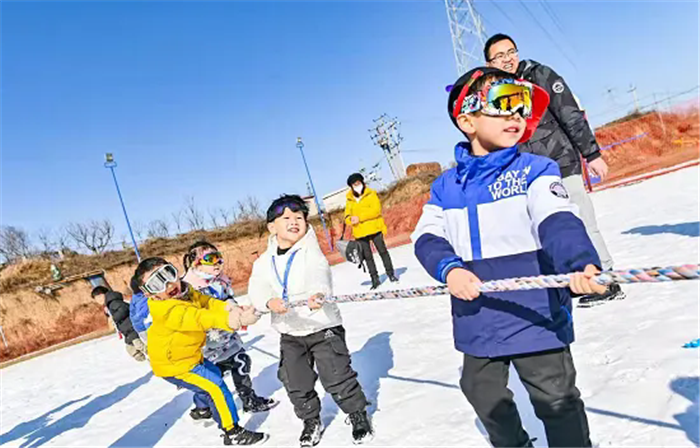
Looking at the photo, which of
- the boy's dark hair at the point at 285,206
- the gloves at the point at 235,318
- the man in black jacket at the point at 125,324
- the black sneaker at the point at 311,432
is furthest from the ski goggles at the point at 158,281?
the man in black jacket at the point at 125,324

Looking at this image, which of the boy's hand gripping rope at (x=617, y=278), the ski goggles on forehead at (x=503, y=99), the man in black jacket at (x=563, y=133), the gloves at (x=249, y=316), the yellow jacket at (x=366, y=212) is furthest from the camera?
the yellow jacket at (x=366, y=212)

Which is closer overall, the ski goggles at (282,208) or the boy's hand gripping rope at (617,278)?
the boy's hand gripping rope at (617,278)

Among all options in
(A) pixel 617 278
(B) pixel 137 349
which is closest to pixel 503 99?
(A) pixel 617 278

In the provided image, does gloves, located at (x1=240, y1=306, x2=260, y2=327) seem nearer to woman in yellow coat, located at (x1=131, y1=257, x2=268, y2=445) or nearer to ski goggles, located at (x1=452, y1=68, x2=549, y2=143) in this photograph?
woman in yellow coat, located at (x1=131, y1=257, x2=268, y2=445)

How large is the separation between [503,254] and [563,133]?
254cm

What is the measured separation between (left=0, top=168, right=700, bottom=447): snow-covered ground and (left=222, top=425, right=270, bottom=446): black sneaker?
0.09 m

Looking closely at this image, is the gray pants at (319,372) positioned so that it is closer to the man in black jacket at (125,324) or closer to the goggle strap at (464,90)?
the goggle strap at (464,90)

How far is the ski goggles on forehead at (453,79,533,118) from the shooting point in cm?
187

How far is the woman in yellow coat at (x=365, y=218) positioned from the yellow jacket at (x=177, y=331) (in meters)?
4.60

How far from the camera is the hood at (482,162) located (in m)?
1.83

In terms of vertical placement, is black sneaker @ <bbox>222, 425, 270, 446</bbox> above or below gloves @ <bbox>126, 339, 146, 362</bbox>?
below

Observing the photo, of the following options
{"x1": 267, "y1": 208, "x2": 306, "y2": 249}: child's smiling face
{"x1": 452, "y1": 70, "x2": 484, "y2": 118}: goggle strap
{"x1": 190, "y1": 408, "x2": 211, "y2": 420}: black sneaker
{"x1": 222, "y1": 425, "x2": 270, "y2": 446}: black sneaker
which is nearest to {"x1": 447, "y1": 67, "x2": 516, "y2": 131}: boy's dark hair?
{"x1": 452, "y1": 70, "x2": 484, "y2": 118}: goggle strap

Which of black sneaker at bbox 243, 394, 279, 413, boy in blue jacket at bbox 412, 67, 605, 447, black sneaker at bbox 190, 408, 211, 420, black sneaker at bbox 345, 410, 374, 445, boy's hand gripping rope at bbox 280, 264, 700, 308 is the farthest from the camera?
black sneaker at bbox 190, 408, 211, 420

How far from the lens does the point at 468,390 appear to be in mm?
1935
